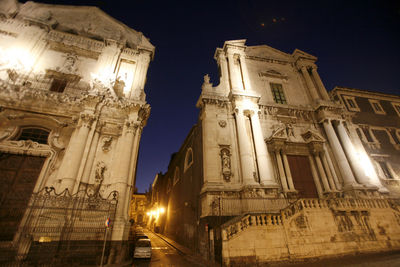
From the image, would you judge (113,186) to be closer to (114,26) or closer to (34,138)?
(34,138)

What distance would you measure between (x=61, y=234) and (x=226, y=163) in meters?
9.21

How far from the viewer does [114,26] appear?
57.7 ft

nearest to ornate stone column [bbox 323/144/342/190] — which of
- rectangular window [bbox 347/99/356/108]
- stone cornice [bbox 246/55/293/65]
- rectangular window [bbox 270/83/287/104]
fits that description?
rectangular window [bbox 270/83/287/104]

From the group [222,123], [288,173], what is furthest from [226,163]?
[288,173]

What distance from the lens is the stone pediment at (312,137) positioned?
1430 cm

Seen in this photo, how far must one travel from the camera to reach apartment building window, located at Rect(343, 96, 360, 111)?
63.8 ft

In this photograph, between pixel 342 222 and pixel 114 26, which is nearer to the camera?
Answer: pixel 342 222

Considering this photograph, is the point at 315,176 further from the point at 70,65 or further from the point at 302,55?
the point at 70,65

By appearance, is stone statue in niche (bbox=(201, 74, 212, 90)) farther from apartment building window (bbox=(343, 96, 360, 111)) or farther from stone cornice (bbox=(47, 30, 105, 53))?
apartment building window (bbox=(343, 96, 360, 111))

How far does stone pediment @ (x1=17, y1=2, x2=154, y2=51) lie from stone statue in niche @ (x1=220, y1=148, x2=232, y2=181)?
11.6 m

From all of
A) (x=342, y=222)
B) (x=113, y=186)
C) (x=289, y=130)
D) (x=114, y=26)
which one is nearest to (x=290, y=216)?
(x=342, y=222)

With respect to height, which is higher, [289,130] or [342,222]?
[289,130]

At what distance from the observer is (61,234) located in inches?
310

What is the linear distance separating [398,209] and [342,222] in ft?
14.1
